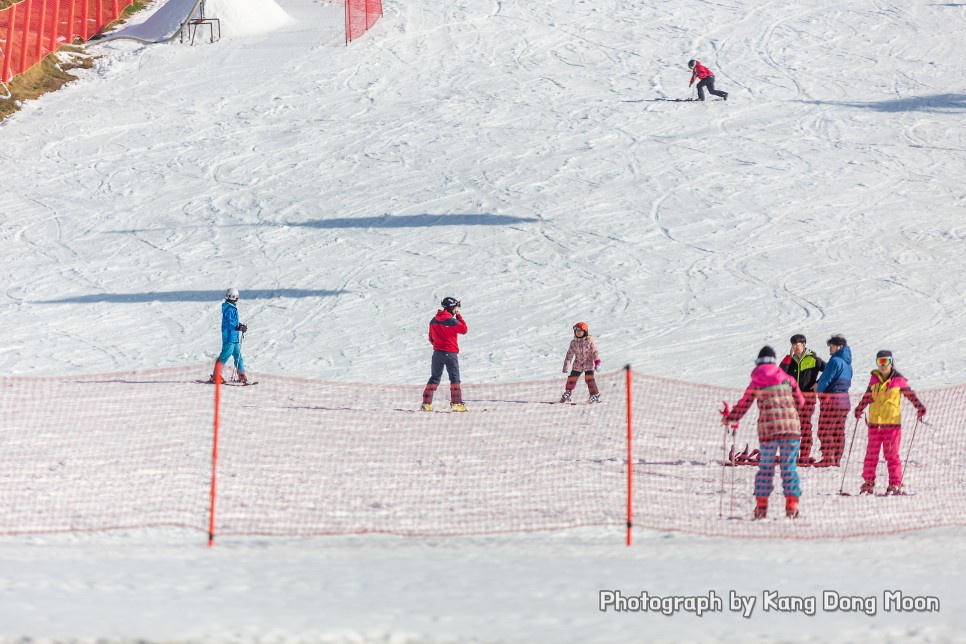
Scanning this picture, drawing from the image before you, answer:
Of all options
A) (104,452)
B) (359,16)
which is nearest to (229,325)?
(104,452)

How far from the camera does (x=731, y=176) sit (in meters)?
21.9

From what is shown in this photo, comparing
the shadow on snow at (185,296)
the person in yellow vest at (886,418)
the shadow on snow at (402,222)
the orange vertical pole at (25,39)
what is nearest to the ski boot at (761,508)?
the person in yellow vest at (886,418)

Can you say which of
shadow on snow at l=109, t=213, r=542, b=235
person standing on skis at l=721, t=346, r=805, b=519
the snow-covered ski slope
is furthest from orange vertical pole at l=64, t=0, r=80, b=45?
person standing on skis at l=721, t=346, r=805, b=519

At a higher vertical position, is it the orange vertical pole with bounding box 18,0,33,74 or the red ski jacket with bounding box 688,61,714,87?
the orange vertical pole with bounding box 18,0,33,74

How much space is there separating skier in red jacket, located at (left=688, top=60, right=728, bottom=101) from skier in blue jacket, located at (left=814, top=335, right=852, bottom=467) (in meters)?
15.2

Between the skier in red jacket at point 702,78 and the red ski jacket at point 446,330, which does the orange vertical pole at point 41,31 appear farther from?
the red ski jacket at point 446,330

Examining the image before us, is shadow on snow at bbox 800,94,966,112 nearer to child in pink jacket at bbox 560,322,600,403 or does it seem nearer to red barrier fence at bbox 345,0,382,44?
red barrier fence at bbox 345,0,382,44

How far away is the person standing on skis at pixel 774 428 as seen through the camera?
8836mm

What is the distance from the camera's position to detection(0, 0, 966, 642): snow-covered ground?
704 cm

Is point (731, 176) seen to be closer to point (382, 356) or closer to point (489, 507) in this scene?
point (382, 356)

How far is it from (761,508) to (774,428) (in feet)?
2.12

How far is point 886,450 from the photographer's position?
380 inches

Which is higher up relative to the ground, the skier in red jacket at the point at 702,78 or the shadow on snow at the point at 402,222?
the skier in red jacket at the point at 702,78

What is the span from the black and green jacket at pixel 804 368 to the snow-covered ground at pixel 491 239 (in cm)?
263
